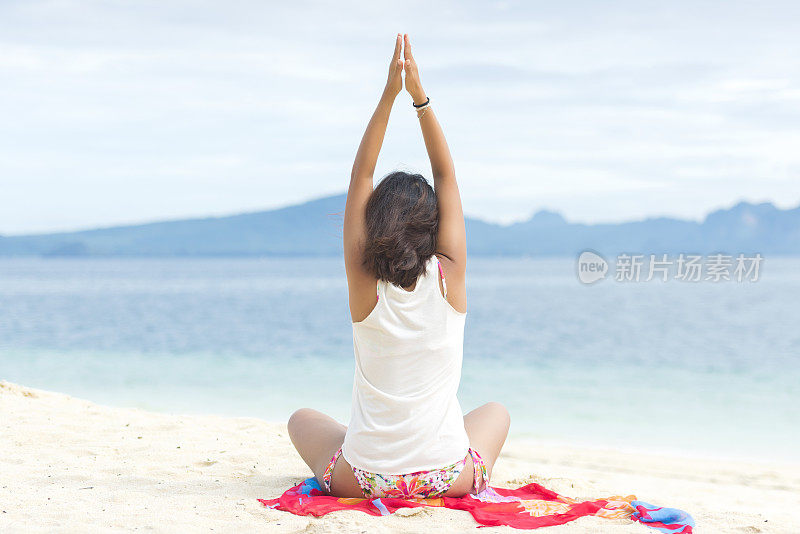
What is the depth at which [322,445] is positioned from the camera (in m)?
3.19

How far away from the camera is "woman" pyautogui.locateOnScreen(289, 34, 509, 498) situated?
2.73m

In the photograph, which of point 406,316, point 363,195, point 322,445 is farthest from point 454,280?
point 322,445

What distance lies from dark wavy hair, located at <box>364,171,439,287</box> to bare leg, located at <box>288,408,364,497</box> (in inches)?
33.1

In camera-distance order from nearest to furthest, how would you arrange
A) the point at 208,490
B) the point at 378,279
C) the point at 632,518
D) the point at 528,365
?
the point at 378,279
the point at 632,518
the point at 208,490
the point at 528,365

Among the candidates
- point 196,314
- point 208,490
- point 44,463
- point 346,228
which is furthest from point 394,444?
point 196,314

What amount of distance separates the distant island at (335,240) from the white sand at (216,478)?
76292 mm

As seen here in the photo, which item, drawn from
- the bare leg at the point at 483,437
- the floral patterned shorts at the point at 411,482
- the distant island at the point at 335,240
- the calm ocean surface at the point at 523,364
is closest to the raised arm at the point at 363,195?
the floral patterned shorts at the point at 411,482

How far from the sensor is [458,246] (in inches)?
112

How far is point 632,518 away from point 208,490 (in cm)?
184

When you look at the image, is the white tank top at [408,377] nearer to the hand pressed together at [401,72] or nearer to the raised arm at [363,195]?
the raised arm at [363,195]

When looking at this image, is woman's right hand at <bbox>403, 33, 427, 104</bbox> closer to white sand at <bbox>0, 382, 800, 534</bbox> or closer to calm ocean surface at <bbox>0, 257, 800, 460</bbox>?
white sand at <bbox>0, 382, 800, 534</bbox>

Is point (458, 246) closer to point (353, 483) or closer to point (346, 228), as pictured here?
point (346, 228)

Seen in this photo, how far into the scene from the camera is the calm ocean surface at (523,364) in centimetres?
831

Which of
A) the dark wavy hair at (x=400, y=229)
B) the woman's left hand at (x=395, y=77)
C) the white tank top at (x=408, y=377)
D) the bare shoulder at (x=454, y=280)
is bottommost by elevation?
the white tank top at (x=408, y=377)
